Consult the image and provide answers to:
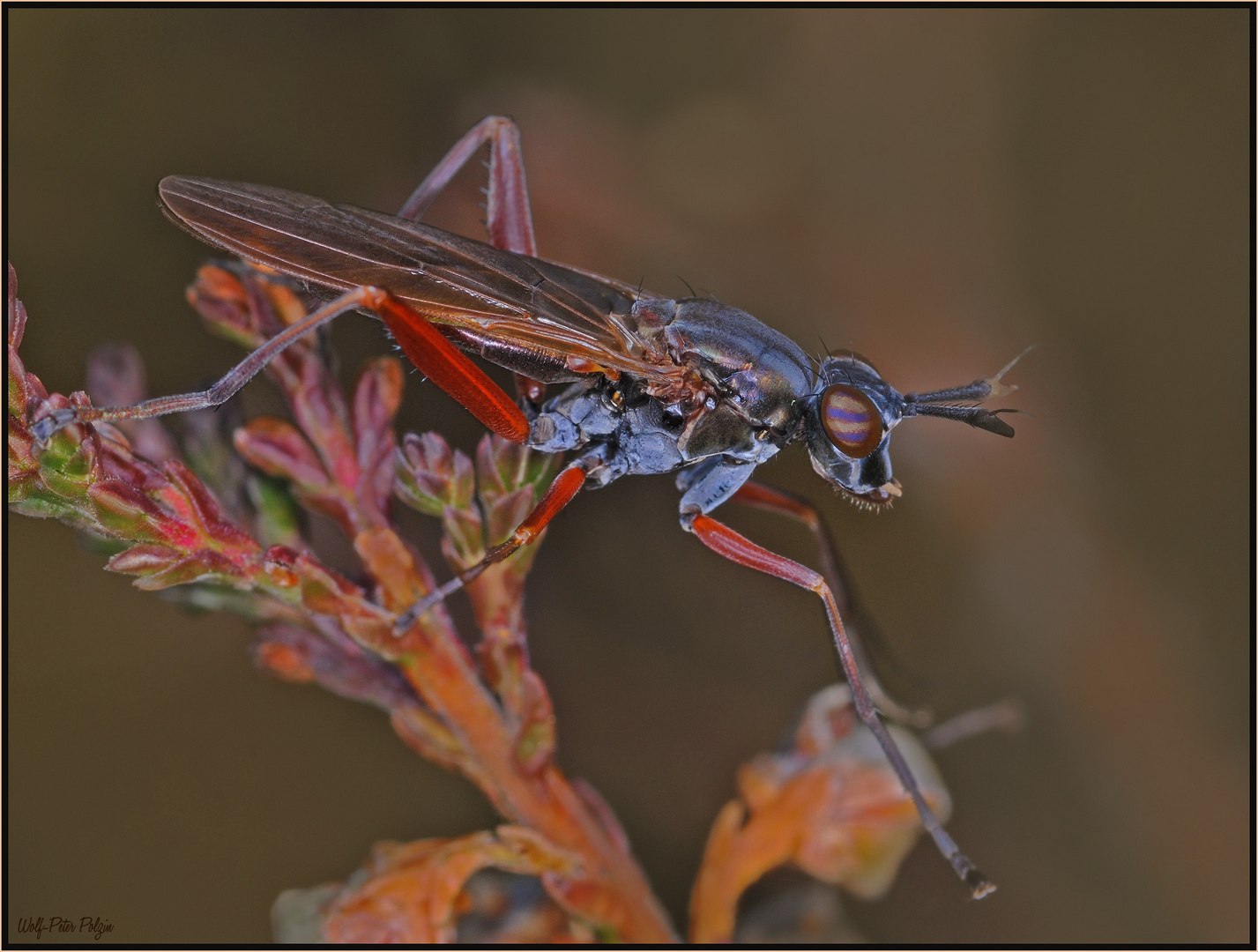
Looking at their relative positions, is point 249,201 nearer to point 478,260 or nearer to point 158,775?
point 478,260

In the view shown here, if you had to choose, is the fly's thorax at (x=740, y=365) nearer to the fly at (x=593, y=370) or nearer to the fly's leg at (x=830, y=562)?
the fly at (x=593, y=370)

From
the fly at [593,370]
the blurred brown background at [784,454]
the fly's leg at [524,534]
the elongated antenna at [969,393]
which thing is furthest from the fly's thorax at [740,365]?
the blurred brown background at [784,454]

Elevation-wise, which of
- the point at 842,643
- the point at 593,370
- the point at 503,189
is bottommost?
the point at 842,643

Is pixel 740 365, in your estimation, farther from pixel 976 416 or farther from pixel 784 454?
pixel 784 454

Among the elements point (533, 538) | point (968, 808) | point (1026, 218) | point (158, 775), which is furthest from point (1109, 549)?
point (158, 775)

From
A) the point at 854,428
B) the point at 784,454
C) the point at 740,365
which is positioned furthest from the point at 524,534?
the point at 784,454

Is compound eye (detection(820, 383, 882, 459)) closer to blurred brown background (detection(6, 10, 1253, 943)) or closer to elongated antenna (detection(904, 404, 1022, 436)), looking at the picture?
elongated antenna (detection(904, 404, 1022, 436))
